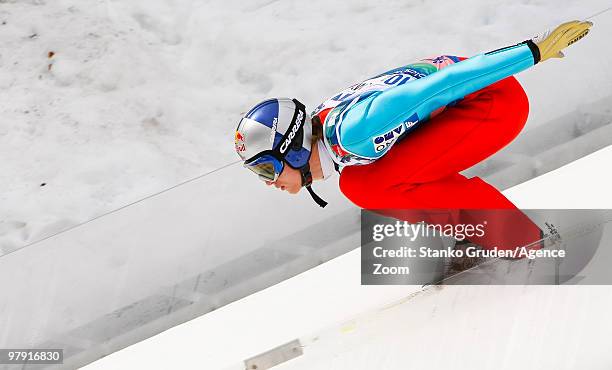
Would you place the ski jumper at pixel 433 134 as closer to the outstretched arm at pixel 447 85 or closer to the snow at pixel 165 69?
the outstretched arm at pixel 447 85

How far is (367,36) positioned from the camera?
292 cm

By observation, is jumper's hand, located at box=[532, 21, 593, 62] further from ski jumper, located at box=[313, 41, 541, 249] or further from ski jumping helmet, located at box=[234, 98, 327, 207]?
ski jumping helmet, located at box=[234, 98, 327, 207]

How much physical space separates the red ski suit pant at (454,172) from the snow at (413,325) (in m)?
0.16

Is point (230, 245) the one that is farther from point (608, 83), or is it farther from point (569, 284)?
point (608, 83)

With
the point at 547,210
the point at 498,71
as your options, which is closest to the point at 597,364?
the point at 547,210

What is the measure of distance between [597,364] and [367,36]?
1582 mm

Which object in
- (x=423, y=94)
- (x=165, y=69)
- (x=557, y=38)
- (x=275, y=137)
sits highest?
(x=557, y=38)

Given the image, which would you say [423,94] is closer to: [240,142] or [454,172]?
[454,172]

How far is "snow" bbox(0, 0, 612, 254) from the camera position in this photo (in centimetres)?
270

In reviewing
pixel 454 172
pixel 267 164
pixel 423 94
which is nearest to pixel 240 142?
pixel 267 164

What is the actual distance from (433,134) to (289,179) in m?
0.34

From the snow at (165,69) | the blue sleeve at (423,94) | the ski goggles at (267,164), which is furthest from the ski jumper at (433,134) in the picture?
the snow at (165,69)

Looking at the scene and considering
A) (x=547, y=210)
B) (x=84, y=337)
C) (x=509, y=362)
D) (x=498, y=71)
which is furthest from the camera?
(x=84, y=337)

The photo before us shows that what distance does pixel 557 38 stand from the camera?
154 centimetres
